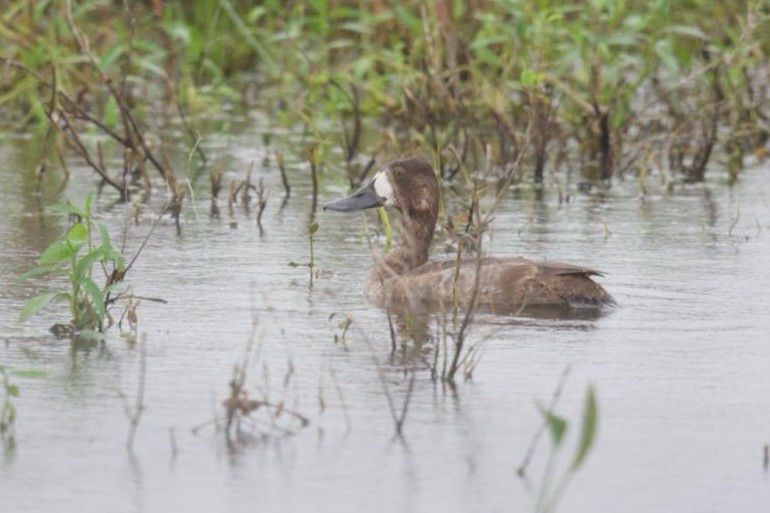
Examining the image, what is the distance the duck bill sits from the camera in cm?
871

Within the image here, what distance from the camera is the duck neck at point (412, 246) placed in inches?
329

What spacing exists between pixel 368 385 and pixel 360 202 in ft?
8.57

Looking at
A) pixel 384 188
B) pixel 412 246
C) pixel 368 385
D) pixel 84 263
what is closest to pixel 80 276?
pixel 84 263

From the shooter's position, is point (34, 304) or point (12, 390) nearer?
point (12, 390)

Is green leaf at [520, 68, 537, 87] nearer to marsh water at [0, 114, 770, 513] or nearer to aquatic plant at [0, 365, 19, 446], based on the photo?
marsh water at [0, 114, 770, 513]

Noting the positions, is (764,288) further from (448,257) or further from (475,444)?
(475,444)

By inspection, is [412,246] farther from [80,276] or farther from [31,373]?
[31,373]

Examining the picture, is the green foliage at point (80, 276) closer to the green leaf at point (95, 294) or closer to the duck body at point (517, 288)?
the green leaf at point (95, 294)

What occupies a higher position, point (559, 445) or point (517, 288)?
point (517, 288)

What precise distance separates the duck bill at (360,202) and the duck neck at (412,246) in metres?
0.20

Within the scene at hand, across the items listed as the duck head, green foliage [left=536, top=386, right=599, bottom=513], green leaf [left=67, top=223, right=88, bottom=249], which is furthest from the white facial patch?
green foliage [left=536, top=386, right=599, bottom=513]

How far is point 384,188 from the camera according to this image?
8.66m

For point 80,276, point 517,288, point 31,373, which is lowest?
point 31,373

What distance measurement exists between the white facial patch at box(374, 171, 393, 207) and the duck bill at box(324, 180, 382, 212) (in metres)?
0.03
